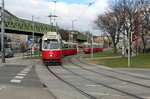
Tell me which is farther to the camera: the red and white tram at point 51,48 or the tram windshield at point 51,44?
the tram windshield at point 51,44

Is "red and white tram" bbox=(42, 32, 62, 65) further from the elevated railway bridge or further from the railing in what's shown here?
the railing

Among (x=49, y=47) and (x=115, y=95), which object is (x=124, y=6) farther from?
(x=115, y=95)

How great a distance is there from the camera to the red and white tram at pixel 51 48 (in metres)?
26.5

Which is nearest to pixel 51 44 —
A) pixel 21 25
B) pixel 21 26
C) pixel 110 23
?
pixel 110 23

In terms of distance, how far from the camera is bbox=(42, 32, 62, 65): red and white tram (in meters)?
26.5

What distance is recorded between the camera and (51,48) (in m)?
26.7

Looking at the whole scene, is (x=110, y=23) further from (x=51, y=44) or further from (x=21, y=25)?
(x=51, y=44)

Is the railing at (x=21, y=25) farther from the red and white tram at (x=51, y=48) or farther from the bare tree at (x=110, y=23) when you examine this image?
the red and white tram at (x=51, y=48)

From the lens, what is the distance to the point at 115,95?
1042 cm

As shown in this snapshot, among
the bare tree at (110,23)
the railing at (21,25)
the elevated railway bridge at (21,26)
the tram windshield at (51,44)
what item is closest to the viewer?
the tram windshield at (51,44)

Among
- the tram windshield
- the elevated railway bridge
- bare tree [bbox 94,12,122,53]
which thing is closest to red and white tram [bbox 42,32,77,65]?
the tram windshield

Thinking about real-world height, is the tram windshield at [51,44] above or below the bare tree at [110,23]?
below

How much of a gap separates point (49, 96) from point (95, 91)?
88.7 inches

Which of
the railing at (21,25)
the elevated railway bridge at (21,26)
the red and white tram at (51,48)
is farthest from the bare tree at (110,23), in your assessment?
the railing at (21,25)
